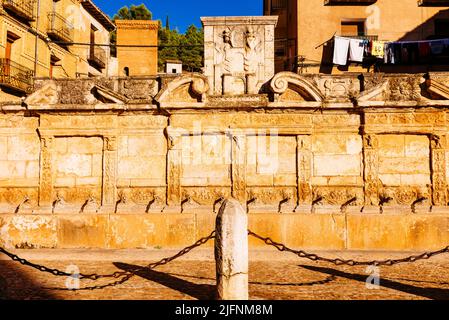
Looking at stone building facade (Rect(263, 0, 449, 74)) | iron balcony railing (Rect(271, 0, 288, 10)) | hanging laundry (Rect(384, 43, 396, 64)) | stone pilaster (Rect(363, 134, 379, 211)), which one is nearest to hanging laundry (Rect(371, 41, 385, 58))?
hanging laundry (Rect(384, 43, 396, 64))

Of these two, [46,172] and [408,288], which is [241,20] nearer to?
[46,172]

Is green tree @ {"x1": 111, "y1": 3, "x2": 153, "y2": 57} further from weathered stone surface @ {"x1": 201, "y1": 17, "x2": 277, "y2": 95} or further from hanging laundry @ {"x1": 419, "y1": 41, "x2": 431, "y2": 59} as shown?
weathered stone surface @ {"x1": 201, "y1": 17, "x2": 277, "y2": 95}

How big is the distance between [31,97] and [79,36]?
17.1m

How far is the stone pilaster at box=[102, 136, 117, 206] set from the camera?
9062 millimetres

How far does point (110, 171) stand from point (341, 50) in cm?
1358

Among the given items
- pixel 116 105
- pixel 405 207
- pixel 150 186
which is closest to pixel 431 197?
pixel 405 207

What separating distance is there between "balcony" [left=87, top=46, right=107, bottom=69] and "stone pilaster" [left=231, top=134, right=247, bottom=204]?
62.6 ft

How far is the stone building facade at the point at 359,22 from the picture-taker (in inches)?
796

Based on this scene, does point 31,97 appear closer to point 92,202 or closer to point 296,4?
point 92,202

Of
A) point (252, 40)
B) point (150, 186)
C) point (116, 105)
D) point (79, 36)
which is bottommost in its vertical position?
point (150, 186)

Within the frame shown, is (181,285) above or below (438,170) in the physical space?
below

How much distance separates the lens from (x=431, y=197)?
29.0ft

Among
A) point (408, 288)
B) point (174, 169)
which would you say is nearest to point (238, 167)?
point (174, 169)

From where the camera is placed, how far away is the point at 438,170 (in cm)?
884
